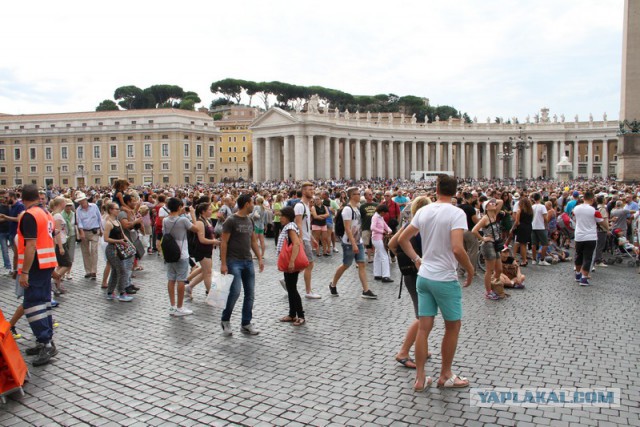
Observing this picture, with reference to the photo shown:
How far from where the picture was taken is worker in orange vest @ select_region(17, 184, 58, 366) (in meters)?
5.84

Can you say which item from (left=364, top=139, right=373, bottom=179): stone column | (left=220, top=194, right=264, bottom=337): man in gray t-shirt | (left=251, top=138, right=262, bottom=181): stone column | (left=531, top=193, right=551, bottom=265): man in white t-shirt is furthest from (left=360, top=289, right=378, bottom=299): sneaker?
(left=364, top=139, right=373, bottom=179): stone column

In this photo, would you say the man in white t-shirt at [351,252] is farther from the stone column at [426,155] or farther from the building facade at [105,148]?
the stone column at [426,155]

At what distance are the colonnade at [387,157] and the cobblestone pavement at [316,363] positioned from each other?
2322 inches

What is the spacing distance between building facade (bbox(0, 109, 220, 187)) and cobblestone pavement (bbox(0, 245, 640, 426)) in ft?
225

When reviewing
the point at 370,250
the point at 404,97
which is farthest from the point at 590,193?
the point at 404,97

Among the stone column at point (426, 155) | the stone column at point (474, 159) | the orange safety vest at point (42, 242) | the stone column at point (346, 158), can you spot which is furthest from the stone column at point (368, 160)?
the orange safety vest at point (42, 242)

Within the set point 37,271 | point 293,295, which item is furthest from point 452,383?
point 37,271

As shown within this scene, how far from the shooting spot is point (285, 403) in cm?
475

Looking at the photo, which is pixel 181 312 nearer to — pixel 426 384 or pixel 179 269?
pixel 179 269

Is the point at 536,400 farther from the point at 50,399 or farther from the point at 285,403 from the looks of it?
the point at 50,399

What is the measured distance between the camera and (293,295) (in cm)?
741

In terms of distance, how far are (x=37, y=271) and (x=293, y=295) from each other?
10.7 feet

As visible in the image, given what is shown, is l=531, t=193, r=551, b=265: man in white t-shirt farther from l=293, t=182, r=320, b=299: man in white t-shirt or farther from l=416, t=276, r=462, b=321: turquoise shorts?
l=416, t=276, r=462, b=321: turquoise shorts

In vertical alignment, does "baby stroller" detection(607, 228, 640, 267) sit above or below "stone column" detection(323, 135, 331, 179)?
below
